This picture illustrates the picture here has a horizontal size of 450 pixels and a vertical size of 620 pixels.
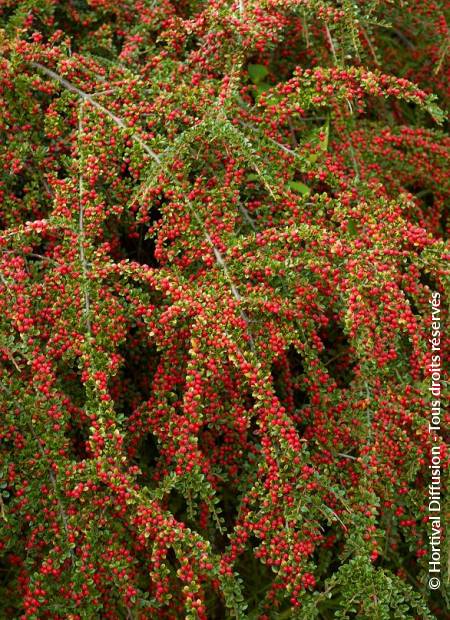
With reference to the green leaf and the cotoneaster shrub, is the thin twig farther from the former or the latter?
the green leaf

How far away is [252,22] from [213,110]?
10.8 inches

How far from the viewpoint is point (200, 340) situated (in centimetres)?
164

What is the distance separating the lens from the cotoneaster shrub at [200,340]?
1.65m

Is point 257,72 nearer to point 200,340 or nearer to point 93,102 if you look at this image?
point 93,102

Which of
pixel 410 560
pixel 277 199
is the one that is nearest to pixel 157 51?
pixel 277 199

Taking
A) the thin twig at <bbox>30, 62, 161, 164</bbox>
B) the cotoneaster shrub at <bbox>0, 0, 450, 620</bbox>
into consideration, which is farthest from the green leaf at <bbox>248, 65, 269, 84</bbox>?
the thin twig at <bbox>30, 62, 161, 164</bbox>

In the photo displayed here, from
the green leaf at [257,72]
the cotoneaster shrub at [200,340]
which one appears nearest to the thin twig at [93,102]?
the cotoneaster shrub at [200,340]

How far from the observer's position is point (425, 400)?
6.04ft

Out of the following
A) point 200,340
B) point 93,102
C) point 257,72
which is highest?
point 93,102

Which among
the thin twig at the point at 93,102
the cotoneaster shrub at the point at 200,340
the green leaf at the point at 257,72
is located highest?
the thin twig at the point at 93,102

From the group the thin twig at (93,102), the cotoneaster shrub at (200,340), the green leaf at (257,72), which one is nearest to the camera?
the cotoneaster shrub at (200,340)

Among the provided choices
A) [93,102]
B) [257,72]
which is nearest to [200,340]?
[93,102]

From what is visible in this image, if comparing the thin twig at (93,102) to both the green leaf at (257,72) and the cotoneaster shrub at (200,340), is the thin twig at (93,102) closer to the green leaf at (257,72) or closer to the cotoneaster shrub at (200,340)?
the cotoneaster shrub at (200,340)

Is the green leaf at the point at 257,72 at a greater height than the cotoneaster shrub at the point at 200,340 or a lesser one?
greater
